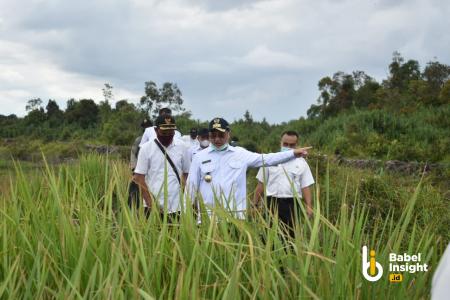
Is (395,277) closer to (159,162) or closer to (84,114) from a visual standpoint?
(159,162)

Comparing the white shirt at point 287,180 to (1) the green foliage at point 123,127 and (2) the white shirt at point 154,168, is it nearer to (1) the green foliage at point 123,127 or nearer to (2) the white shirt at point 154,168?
(2) the white shirt at point 154,168

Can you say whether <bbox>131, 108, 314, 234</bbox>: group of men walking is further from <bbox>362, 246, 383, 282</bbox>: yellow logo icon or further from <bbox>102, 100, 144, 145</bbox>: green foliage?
<bbox>102, 100, 144, 145</bbox>: green foliage

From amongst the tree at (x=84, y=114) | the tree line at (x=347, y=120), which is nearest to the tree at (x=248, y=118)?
the tree line at (x=347, y=120)

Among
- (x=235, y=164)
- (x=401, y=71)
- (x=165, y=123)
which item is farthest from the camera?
(x=401, y=71)

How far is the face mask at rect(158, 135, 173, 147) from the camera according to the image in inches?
167

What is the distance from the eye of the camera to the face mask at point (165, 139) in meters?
4.24

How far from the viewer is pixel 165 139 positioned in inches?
167

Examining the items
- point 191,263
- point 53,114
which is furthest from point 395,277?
point 53,114

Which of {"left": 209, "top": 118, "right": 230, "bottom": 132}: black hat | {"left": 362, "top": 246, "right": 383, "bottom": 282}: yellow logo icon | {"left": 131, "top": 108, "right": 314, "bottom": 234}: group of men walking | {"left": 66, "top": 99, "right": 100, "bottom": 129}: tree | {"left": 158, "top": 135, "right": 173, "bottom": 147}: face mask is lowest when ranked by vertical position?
{"left": 362, "top": 246, "right": 383, "bottom": 282}: yellow logo icon

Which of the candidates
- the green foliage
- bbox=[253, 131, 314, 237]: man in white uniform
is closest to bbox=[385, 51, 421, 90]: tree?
the green foliage

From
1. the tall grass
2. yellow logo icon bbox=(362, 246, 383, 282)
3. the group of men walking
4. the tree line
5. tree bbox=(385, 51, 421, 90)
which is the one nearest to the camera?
the tall grass

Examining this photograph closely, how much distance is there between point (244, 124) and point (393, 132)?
48.1 feet

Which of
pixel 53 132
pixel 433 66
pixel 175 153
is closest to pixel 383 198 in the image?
pixel 175 153

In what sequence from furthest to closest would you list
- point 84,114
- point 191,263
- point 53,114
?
1. point 53,114
2. point 84,114
3. point 191,263
